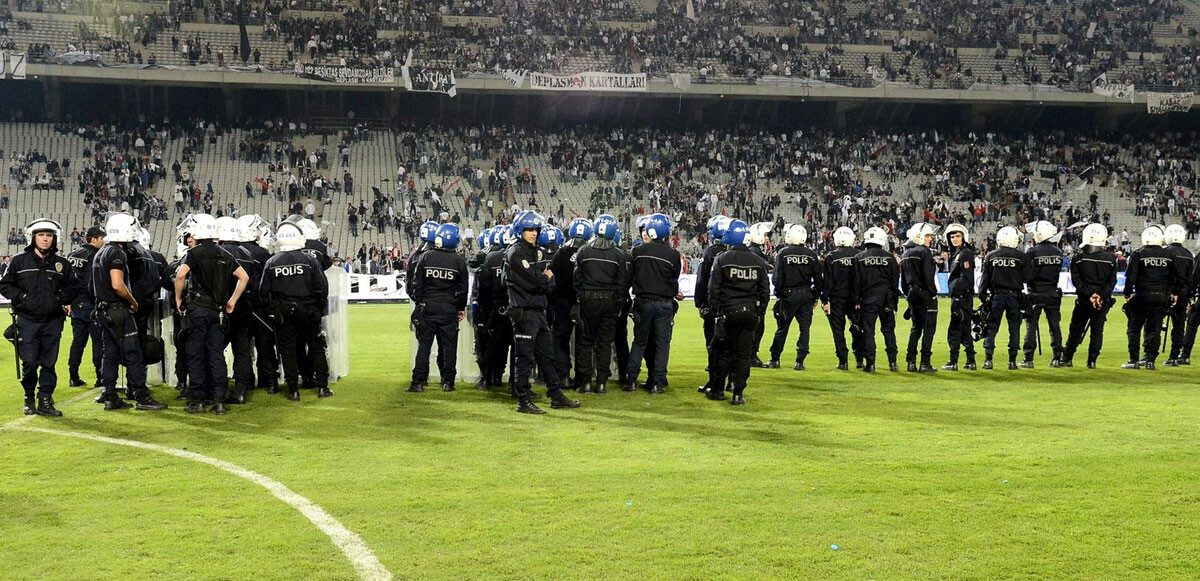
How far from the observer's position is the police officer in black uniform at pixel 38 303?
10.1m

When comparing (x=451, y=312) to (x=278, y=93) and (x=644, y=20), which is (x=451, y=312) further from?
(x=644, y=20)

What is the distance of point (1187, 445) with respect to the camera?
340 inches

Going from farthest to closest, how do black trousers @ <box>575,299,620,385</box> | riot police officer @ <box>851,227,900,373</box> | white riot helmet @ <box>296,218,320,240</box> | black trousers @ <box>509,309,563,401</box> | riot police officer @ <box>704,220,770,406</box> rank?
riot police officer @ <box>851,227,900,373</box> < white riot helmet @ <box>296,218,320,240</box> < black trousers @ <box>575,299,620,385</box> < riot police officer @ <box>704,220,770,406</box> < black trousers @ <box>509,309,563,401</box>

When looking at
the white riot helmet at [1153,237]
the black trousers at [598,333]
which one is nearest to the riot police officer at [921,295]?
the white riot helmet at [1153,237]

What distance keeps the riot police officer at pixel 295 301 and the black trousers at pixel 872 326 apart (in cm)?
678

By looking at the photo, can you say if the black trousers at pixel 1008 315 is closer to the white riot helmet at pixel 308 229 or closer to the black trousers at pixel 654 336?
the black trousers at pixel 654 336

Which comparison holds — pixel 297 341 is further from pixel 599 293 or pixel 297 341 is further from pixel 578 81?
pixel 578 81

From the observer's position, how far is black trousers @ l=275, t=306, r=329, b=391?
1135 centimetres

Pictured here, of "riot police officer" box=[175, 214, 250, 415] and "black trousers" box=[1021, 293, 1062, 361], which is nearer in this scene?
"riot police officer" box=[175, 214, 250, 415]

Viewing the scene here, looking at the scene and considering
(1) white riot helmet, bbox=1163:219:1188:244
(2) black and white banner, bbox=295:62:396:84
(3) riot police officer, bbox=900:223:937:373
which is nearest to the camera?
(3) riot police officer, bbox=900:223:937:373

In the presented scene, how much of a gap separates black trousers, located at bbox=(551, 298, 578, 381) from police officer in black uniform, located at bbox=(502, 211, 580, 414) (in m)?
1.25

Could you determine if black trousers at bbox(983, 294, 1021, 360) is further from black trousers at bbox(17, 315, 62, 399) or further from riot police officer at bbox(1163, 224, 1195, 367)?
black trousers at bbox(17, 315, 62, 399)

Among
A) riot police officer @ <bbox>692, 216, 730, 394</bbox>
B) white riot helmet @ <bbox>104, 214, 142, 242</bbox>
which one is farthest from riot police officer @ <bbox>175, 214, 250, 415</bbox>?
riot police officer @ <bbox>692, 216, 730, 394</bbox>

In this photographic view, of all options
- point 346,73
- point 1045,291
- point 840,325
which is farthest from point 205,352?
point 346,73
